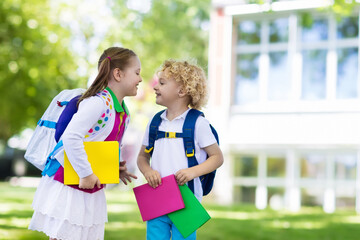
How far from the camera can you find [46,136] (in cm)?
312

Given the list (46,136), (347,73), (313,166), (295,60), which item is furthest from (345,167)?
(46,136)

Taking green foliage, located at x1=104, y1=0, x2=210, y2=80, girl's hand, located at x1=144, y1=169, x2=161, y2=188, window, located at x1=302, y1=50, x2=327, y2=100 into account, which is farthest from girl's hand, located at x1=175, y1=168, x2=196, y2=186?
green foliage, located at x1=104, y1=0, x2=210, y2=80

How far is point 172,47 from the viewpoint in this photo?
68.5 ft

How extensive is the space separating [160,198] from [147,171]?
171 millimetres

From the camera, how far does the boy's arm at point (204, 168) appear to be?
3016 mm

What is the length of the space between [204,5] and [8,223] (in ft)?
51.5

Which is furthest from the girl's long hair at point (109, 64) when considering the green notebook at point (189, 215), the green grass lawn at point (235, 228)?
the green grass lawn at point (235, 228)

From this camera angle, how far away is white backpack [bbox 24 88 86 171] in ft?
10.2

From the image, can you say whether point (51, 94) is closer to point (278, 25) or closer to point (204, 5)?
point (204, 5)

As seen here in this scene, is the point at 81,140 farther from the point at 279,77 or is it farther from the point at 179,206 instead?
the point at 279,77

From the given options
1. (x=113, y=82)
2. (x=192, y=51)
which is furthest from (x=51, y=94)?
(x=113, y=82)

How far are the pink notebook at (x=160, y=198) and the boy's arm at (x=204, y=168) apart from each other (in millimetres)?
45

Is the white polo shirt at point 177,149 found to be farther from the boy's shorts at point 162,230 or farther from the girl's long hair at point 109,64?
the girl's long hair at point 109,64

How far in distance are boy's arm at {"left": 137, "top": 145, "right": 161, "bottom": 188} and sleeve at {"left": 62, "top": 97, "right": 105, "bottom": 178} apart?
14.9 inches
